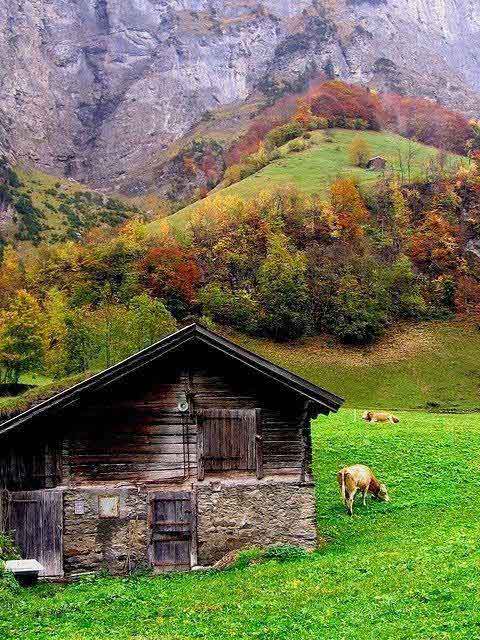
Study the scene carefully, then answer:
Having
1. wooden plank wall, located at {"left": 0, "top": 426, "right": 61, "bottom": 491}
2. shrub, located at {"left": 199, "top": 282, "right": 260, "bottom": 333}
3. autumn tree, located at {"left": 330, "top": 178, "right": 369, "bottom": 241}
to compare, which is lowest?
wooden plank wall, located at {"left": 0, "top": 426, "right": 61, "bottom": 491}

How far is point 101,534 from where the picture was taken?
2081 centimetres

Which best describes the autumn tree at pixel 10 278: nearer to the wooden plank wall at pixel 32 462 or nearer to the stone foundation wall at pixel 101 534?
the wooden plank wall at pixel 32 462

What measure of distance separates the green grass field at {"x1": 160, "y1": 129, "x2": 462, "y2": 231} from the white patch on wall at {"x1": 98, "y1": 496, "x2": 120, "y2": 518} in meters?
102

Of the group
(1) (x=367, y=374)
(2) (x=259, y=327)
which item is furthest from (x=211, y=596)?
(2) (x=259, y=327)

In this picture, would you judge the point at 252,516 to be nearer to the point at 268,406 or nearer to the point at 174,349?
the point at 268,406

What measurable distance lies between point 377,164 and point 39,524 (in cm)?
13274

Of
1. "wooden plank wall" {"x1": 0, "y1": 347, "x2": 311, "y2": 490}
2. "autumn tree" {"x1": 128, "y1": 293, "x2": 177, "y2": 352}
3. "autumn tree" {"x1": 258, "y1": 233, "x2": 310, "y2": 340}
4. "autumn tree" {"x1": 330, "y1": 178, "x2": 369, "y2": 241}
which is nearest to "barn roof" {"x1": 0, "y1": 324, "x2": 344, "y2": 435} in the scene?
"wooden plank wall" {"x1": 0, "y1": 347, "x2": 311, "y2": 490}

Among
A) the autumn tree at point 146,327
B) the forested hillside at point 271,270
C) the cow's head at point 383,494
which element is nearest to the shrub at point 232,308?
the forested hillside at point 271,270

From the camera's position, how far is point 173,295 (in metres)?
92.8

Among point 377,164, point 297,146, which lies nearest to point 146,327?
point 377,164

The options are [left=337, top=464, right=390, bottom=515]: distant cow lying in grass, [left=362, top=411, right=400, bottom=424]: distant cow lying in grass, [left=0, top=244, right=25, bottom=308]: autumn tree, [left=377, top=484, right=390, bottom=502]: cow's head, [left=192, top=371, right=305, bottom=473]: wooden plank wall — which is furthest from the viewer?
[left=0, top=244, right=25, bottom=308]: autumn tree

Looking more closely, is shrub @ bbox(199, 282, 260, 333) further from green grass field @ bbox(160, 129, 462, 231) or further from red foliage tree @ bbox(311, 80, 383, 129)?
red foliage tree @ bbox(311, 80, 383, 129)

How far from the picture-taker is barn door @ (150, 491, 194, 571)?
21031 millimetres

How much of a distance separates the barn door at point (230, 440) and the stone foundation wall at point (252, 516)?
0.54 metres
